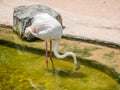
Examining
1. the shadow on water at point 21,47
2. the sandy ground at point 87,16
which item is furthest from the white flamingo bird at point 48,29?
the sandy ground at point 87,16

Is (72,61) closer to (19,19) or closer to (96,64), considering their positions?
(96,64)

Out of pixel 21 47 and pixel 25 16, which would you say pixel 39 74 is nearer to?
pixel 21 47

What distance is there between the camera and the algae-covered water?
5.66m

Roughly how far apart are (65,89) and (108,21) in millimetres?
3058

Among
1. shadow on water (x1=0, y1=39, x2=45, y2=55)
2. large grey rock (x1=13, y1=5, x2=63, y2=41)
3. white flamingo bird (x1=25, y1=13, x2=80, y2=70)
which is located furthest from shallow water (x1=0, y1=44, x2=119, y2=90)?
large grey rock (x1=13, y1=5, x2=63, y2=41)

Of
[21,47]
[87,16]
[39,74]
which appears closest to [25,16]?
[21,47]

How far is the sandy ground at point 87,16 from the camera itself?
7.31 m

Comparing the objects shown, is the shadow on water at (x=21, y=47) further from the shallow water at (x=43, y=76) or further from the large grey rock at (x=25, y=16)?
the large grey rock at (x=25, y=16)

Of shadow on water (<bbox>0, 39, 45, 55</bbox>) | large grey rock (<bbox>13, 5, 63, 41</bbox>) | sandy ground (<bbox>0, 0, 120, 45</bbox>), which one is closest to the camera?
shadow on water (<bbox>0, 39, 45, 55</bbox>)

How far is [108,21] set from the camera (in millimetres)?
8203

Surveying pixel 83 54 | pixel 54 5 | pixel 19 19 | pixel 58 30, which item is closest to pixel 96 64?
pixel 83 54

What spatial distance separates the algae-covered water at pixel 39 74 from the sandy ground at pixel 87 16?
88 centimetres

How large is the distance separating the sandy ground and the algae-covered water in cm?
88

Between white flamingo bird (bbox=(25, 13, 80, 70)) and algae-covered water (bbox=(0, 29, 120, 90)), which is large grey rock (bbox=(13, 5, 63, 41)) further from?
white flamingo bird (bbox=(25, 13, 80, 70))
